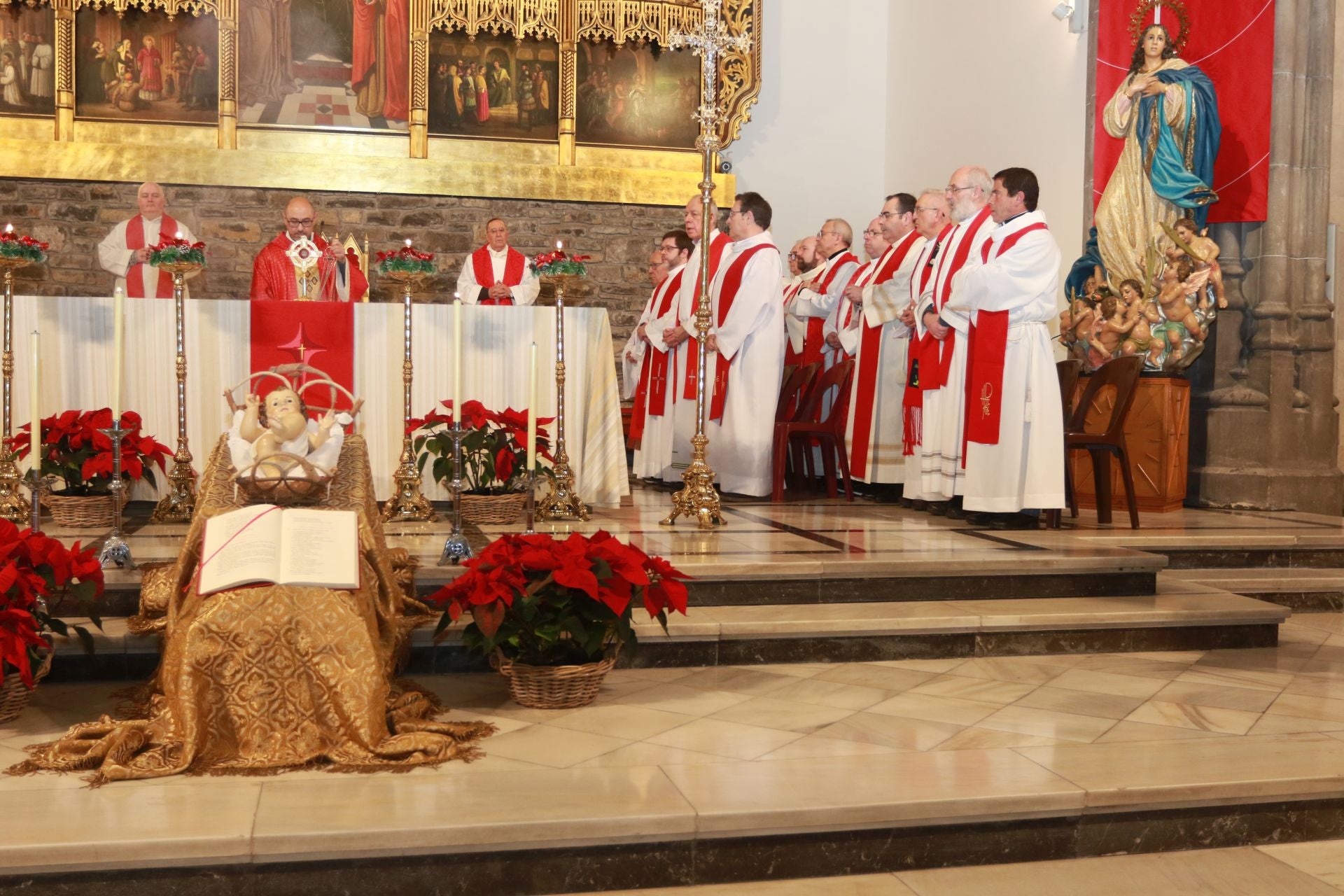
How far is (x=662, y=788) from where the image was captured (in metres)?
2.93

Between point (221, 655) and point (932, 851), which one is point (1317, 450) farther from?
point (221, 655)

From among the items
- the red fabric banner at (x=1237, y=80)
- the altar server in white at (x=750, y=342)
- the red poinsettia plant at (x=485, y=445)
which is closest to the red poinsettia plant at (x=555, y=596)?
the red poinsettia plant at (x=485, y=445)

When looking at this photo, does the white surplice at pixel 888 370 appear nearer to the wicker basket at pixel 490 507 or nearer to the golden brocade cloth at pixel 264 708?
the wicker basket at pixel 490 507

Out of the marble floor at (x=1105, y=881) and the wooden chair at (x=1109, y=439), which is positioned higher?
the wooden chair at (x=1109, y=439)

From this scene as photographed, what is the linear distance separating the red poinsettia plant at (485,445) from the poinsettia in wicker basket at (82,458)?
1150 millimetres

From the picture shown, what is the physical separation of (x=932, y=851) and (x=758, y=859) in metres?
0.41

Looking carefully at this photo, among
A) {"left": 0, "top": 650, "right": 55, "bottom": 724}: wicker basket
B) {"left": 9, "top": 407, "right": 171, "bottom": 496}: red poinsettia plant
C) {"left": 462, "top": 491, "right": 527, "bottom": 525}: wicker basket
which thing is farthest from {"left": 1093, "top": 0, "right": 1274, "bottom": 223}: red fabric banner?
{"left": 0, "top": 650, "right": 55, "bottom": 724}: wicker basket

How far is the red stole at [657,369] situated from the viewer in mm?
8156

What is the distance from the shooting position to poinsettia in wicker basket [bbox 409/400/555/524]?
5.68 metres

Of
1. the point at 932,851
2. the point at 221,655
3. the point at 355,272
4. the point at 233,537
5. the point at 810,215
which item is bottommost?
the point at 932,851

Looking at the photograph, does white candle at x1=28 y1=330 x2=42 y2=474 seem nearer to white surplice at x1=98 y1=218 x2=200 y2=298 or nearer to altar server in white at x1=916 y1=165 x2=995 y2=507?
white surplice at x1=98 y1=218 x2=200 y2=298

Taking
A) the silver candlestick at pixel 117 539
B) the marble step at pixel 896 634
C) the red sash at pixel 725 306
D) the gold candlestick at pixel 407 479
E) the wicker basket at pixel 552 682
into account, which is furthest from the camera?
the red sash at pixel 725 306

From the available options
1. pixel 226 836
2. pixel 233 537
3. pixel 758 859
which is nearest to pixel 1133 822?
pixel 758 859

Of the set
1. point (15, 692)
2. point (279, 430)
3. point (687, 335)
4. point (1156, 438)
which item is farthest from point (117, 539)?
point (1156, 438)
